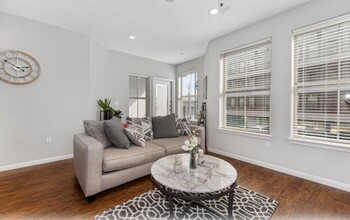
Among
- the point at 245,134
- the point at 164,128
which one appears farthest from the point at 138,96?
the point at 245,134

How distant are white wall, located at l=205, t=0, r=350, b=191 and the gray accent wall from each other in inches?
121

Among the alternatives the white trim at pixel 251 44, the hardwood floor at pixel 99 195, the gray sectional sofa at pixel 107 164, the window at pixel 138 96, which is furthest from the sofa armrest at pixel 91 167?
the window at pixel 138 96

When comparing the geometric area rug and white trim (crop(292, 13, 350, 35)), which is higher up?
white trim (crop(292, 13, 350, 35))

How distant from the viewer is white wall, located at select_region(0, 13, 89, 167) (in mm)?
2643

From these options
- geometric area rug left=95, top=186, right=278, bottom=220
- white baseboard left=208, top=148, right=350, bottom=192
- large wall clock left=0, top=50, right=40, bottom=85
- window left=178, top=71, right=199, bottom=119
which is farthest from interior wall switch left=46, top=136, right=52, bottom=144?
window left=178, top=71, right=199, bottom=119

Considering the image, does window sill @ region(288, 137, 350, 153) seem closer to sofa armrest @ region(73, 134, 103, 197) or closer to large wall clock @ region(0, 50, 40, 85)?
sofa armrest @ region(73, 134, 103, 197)

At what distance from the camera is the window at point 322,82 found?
2.10m

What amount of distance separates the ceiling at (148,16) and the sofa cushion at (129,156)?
214 centimetres

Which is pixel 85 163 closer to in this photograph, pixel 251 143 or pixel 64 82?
pixel 64 82

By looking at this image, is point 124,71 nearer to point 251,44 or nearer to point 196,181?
point 251,44

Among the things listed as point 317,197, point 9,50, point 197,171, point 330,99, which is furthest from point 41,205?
point 330,99

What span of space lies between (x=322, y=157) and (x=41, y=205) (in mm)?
3574

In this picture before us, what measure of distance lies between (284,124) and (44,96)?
14.0 feet

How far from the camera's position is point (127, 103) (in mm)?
4684
